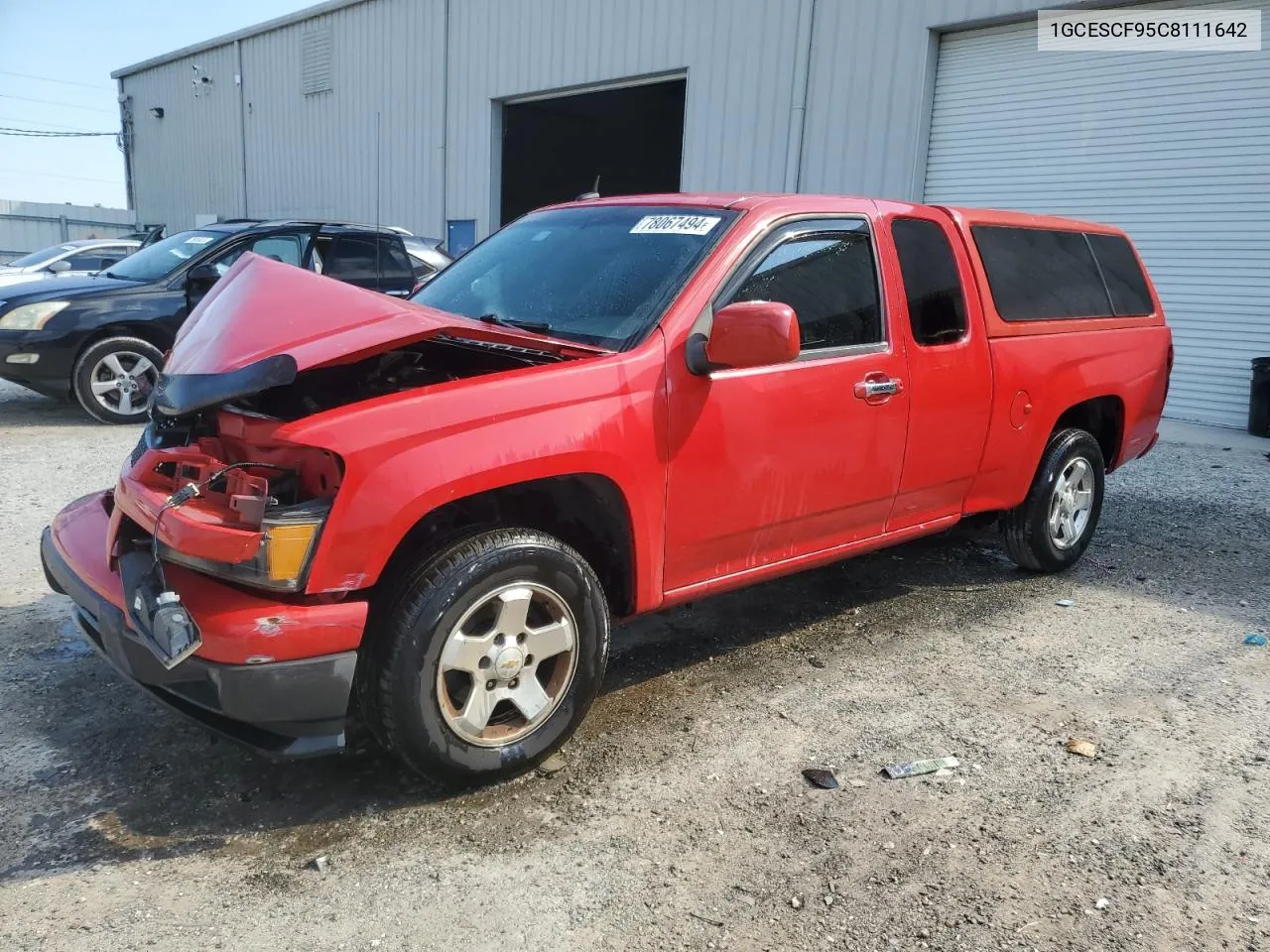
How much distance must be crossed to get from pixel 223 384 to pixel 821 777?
2176 mm

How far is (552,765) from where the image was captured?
3.12m

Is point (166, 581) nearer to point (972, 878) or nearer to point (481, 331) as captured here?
point (481, 331)

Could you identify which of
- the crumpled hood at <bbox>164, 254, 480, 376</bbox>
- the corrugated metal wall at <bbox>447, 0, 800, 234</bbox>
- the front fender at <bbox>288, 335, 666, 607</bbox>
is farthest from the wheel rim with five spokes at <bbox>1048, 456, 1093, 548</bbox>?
the corrugated metal wall at <bbox>447, 0, 800, 234</bbox>

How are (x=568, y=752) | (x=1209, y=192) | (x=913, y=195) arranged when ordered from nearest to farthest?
(x=568, y=752), (x=1209, y=192), (x=913, y=195)

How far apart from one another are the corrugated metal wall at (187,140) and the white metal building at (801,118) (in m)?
2.61

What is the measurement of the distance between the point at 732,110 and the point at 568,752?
12.0 m

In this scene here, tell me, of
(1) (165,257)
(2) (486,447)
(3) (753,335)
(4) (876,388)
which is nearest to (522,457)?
(2) (486,447)

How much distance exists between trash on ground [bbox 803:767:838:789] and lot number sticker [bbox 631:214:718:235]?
1898mm

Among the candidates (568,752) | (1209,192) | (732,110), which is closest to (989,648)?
(568,752)

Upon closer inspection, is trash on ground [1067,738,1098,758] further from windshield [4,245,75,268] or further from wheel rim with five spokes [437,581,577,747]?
windshield [4,245,75,268]

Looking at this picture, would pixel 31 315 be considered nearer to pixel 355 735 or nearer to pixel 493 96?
pixel 355 735

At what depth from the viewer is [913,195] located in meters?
11.8

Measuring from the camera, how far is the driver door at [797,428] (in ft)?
10.6

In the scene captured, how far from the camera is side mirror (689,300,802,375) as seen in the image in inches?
116
